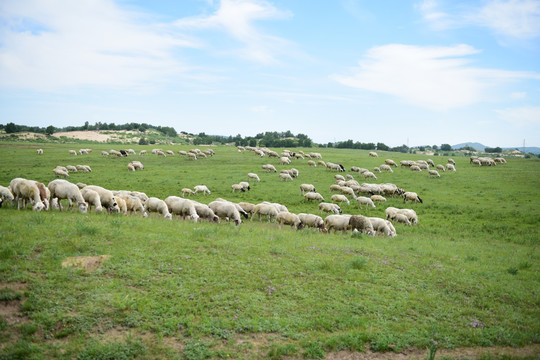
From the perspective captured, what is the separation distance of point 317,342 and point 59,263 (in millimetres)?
8636

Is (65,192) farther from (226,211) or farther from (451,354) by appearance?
(451,354)

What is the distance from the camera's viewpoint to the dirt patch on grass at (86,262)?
1055cm

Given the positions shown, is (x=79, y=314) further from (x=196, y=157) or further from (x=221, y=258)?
(x=196, y=157)

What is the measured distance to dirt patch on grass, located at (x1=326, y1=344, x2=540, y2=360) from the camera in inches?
335

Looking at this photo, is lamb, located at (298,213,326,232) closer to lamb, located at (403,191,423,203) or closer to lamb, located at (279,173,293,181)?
lamb, located at (403,191,423,203)

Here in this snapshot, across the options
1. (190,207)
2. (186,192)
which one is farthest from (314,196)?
(190,207)

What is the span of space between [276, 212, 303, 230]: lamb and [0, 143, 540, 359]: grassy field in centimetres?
440

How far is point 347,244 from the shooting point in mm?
16641

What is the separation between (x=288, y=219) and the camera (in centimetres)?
2286

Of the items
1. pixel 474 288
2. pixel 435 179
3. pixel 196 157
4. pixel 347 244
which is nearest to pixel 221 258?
pixel 347 244

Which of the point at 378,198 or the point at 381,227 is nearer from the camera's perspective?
the point at 381,227

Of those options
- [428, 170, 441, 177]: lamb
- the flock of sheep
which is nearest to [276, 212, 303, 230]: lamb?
the flock of sheep

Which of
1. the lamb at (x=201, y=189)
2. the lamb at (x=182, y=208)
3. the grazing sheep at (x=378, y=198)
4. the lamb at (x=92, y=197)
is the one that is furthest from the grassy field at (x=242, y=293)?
the lamb at (x=201, y=189)

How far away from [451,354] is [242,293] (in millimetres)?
6271
